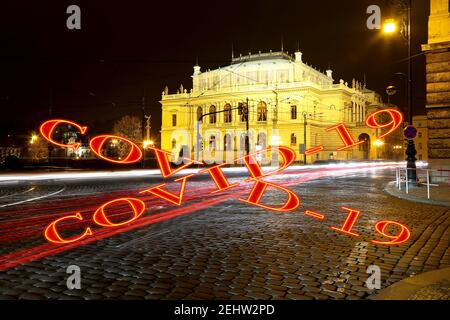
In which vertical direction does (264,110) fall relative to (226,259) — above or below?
above

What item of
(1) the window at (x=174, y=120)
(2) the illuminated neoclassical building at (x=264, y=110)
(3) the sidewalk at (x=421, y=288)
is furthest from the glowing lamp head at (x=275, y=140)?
(3) the sidewalk at (x=421, y=288)

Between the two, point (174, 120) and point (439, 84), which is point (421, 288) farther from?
point (174, 120)

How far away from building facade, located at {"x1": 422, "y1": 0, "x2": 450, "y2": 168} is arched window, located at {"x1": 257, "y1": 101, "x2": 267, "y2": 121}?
62.9 m

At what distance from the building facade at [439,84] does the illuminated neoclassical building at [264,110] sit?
52.6 metres

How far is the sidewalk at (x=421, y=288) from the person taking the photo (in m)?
4.22

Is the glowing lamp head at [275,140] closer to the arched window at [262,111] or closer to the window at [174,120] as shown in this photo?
the arched window at [262,111]

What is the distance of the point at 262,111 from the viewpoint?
83.1 m

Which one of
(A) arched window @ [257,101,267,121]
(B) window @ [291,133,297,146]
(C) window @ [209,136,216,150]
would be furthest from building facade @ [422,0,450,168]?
(C) window @ [209,136,216,150]

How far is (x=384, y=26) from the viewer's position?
1709 cm

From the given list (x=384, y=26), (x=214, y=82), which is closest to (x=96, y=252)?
(x=384, y=26)

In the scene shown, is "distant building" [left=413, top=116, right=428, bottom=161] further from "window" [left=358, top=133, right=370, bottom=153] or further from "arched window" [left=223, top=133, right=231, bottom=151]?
"arched window" [left=223, top=133, right=231, bottom=151]

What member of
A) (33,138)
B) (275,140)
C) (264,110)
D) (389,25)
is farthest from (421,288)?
(33,138)

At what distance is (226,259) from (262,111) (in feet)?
256

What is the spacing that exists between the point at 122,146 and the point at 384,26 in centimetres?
5563
